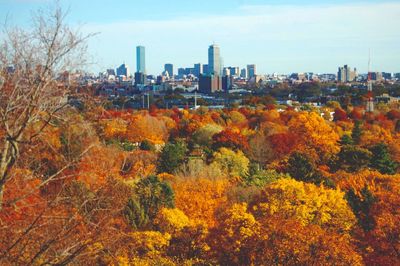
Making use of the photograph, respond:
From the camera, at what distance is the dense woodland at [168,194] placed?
4434 mm

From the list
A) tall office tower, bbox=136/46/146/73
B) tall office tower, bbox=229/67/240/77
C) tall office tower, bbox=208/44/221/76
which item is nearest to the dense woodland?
tall office tower, bbox=136/46/146/73

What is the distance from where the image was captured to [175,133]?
112 ft

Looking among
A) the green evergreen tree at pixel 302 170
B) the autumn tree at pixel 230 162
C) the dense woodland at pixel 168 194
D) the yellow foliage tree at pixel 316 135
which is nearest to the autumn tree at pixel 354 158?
the dense woodland at pixel 168 194

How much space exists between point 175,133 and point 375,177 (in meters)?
17.7

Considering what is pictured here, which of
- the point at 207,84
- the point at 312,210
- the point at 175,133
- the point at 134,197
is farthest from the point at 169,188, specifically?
the point at 207,84

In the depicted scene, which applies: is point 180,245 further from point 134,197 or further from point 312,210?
point 312,210

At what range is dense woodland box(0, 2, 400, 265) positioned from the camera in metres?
4.43

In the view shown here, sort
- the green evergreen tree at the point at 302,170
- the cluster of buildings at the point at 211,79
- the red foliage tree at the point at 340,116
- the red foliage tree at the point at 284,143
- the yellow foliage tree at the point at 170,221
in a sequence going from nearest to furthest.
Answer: the yellow foliage tree at the point at 170,221
the green evergreen tree at the point at 302,170
the red foliage tree at the point at 284,143
the red foliage tree at the point at 340,116
the cluster of buildings at the point at 211,79

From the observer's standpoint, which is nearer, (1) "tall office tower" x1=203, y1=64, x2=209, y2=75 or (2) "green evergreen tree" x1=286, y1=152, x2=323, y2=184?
(2) "green evergreen tree" x1=286, y1=152, x2=323, y2=184

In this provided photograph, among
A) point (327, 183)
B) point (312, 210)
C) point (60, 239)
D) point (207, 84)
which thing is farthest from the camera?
point (207, 84)

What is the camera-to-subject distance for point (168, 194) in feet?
48.3

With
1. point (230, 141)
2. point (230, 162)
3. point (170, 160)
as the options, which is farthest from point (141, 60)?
point (170, 160)

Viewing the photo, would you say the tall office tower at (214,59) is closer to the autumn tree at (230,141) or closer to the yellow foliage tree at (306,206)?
the autumn tree at (230,141)

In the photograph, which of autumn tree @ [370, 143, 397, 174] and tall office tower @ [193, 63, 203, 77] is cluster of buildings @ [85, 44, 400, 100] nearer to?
tall office tower @ [193, 63, 203, 77]
